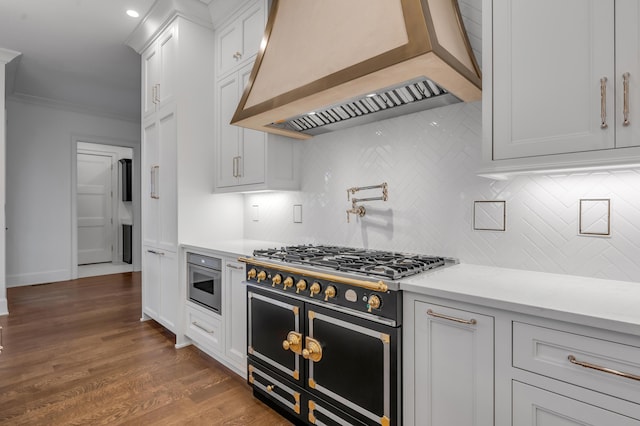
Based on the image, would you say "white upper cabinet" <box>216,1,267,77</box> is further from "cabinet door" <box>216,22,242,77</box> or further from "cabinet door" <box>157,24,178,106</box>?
"cabinet door" <box>157,24,178,106</box>

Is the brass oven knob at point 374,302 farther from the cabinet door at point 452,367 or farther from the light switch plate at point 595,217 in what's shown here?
the light switch plate at point 595,217

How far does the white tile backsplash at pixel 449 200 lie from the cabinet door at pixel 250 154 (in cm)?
36

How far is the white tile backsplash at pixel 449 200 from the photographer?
1442 mm

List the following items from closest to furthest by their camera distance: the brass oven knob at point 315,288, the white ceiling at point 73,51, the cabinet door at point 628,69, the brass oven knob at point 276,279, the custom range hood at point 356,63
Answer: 1. the cabinet door at point 628,69
2. the custom range hood at point 356,63
3. the brass oven knob at point 315,288
4. the brass oven knob at point 276,279
5. the white ceiling at point 73,51

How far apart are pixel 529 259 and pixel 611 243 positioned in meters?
0.31

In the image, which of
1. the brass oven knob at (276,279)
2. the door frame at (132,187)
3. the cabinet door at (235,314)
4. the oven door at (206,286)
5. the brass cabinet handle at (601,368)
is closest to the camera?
the brass cabinet handle at (601,368)

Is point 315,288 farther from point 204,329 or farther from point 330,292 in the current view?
point 204,329

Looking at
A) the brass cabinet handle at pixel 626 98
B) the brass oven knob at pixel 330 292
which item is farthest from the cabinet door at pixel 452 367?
the brass cabinet handle at pixel 626 98

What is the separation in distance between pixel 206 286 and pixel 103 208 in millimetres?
6025

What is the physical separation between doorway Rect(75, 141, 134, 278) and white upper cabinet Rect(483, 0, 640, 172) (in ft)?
23.5

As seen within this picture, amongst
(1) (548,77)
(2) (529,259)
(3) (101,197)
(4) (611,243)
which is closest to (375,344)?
(2) (529,259)

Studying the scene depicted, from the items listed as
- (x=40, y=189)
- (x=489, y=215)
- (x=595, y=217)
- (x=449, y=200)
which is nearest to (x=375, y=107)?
(x=449, y=200)

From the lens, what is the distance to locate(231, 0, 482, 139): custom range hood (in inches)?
54.5

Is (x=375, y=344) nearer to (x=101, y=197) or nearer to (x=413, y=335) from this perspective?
(x=413, y=335)
